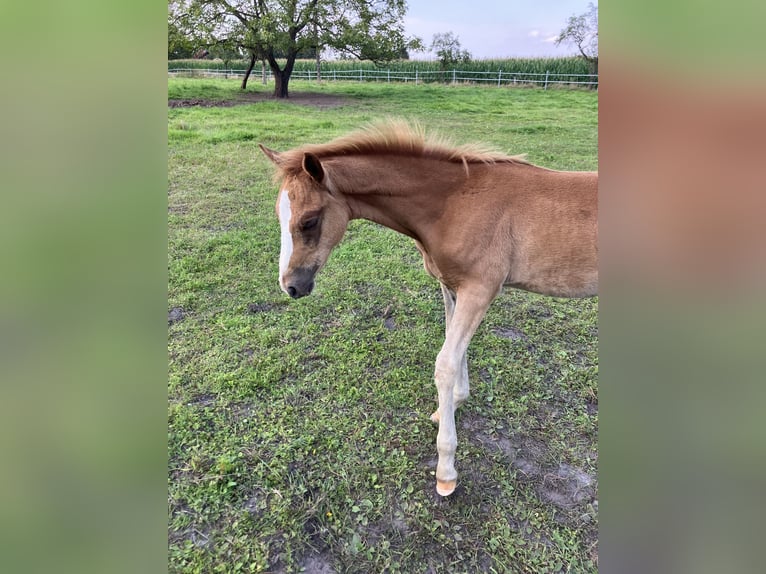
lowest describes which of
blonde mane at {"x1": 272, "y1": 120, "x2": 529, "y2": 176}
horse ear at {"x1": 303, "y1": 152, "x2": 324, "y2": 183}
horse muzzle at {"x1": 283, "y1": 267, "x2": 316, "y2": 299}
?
horse muzzle at {"x1": 283, "y1": 267, "x2": 316, "y2": 299}

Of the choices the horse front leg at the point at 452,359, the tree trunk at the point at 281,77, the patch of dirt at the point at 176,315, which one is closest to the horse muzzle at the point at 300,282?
the horse front leg at the point at 452,359

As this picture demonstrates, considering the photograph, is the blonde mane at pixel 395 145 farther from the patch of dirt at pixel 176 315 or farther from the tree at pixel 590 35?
the patch of dirt at pixel 176 315

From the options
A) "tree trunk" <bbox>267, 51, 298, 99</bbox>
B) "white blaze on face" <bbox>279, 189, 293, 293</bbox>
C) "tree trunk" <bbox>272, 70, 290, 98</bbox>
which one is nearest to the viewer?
"white blaze on face" <bbox>279, 189, 293, 293</bbox>

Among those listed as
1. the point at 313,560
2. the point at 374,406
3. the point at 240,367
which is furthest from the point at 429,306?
the point at 313,560

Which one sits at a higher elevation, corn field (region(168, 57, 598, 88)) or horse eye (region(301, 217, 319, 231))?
corn field (region(168, 57, 598, 88))

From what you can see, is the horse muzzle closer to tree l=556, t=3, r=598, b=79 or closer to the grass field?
the grass field

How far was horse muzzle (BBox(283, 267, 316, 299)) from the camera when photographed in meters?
1.84

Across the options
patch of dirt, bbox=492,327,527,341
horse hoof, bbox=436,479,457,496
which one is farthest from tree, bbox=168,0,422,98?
Answer: horse hoof, bbox=436,479,457,496

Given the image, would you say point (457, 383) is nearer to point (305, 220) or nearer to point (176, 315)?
point (305, 220)

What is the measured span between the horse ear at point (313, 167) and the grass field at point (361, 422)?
1.61ft

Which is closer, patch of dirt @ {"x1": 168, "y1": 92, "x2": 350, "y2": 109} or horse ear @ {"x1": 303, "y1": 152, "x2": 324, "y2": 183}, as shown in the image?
horse ear @ {"x1": 303, "y1": 152, "x2": 324, "y2": 183}

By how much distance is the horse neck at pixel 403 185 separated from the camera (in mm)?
1890
